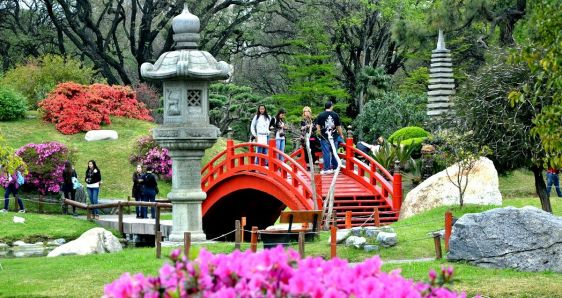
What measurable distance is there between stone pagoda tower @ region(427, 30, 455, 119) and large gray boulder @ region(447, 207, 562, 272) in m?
22.2

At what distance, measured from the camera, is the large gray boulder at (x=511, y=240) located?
16.4 meters

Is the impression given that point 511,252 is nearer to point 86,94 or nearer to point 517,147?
point 517,147

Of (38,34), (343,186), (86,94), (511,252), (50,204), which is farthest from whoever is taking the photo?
(38,34)

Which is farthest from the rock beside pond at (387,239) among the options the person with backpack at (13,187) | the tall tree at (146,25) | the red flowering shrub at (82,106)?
the tall tree at (146,25)

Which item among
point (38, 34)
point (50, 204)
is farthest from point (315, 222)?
point (38, 34)

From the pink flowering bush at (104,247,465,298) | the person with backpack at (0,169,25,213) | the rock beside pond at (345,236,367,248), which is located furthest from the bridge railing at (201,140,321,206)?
the pink flowering bush at (104,247,465,298)

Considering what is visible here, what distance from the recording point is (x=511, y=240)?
1659 cm

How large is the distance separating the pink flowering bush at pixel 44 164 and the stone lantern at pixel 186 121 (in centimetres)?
1432

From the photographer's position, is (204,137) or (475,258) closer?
(475,258)

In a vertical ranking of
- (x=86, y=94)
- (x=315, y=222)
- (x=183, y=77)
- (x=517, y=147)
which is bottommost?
(x=315, y=222)

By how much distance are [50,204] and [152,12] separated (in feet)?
55.0

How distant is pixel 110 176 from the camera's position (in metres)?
39.6

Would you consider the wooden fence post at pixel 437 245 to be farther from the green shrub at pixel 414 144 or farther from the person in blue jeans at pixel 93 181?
the person in blue jeans at pixel 93 181

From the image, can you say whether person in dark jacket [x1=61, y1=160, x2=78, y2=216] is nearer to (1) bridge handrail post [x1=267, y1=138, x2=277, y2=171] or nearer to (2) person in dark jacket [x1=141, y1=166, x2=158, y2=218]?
(2) person in dark jacket [x1=141, y1=166, x2=158, y2=218]
